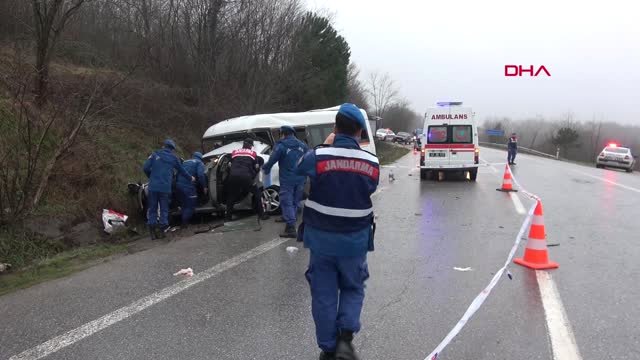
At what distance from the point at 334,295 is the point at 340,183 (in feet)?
2.57

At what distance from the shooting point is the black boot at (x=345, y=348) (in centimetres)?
327

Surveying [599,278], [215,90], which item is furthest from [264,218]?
[215,90]

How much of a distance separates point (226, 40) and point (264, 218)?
38.5 ft

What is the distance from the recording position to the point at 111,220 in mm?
9203

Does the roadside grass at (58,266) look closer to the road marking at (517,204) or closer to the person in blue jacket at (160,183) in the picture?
the person in blue jacket at (160,183)

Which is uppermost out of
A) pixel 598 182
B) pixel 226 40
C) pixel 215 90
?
pixel 226 40

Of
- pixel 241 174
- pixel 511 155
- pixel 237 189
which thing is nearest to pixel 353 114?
pixel 241 174

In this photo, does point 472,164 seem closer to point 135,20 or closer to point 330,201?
point 135,20

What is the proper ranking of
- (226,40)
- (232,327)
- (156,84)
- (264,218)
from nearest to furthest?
(232,327), (264,218), (156,84), (226,40)

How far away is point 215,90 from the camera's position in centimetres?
1872

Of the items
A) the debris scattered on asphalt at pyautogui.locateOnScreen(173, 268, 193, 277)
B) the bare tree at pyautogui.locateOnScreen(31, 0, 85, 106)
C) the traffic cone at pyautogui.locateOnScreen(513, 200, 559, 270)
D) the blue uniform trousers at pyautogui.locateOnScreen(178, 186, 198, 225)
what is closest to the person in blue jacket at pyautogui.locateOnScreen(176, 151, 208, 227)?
the blue uniform trousers at pyautogui.locateOnScreen(178, 186, 198, 225)

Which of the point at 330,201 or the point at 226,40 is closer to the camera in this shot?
the point at 330,201

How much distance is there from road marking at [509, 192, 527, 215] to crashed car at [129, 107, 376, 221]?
357cm

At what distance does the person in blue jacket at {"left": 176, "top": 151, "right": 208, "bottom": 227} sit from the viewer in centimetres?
932
